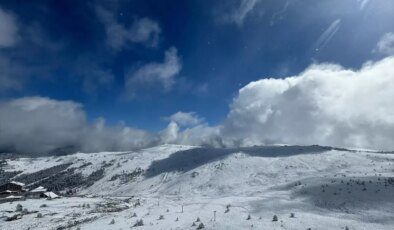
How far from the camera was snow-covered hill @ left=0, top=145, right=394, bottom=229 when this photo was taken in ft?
95.6

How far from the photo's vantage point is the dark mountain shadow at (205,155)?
100 meters

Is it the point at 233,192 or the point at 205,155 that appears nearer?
the point at 233,192

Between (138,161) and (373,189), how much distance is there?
115 m

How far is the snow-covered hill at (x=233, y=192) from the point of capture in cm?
2913

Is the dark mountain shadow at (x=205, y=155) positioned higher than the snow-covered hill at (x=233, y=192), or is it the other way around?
the dark mountain shadow at (x=205, y=155)

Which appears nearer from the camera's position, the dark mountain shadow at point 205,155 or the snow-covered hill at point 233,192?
the snow-covered hill at point 233,192

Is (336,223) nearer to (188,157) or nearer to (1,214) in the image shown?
(1,214)

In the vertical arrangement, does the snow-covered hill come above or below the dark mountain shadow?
below

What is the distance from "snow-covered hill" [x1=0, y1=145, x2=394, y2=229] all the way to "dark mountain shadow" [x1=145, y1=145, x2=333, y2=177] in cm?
44

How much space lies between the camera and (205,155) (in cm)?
12456

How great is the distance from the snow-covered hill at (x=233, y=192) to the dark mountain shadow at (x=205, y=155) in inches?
17.1

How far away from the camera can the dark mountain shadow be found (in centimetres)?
10031

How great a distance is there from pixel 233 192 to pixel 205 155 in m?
60.9

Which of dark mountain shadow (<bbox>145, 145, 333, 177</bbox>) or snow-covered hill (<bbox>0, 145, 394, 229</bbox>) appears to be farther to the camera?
dark mountain shadow (<bbox>145, 145, 333, 177</bbox>)
